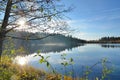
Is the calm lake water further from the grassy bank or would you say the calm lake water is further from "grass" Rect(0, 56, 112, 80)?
the grassy bank

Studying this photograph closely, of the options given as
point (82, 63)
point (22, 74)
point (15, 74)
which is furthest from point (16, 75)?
point (82, 63)

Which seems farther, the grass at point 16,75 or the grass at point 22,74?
the grass at point 22,74

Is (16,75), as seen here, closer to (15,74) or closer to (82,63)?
(15,74)

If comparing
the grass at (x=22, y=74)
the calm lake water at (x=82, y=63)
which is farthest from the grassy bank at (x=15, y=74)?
the calm lake water at (x=82, y=63)

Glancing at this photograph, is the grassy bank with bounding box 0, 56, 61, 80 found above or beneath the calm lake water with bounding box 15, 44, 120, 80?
above

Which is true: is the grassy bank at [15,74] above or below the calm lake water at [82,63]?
above

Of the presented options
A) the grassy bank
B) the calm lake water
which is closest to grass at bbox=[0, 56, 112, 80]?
the grassy bank

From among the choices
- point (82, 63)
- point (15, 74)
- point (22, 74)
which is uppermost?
point (22, 74)

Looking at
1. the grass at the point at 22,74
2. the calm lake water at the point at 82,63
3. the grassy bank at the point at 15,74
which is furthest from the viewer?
the calm lake water at the point at 82,63

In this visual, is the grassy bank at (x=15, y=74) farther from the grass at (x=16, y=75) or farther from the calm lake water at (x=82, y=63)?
the calm lake water at (x=82, y=63)

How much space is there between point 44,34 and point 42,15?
0.73 m

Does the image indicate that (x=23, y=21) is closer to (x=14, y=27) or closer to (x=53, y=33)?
(x=14, y=27)

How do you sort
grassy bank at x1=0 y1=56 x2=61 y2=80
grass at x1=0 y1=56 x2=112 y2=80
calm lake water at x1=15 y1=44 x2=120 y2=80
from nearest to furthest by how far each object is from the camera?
grassy bank at x1=0 y1=56 x2=61 y2=80 < grass at x1=0 y1=56 x2=112 y2=80 < calm lake water at x1=15 y1=44 x2=120 y2=80

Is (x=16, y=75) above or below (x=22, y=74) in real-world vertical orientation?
below
